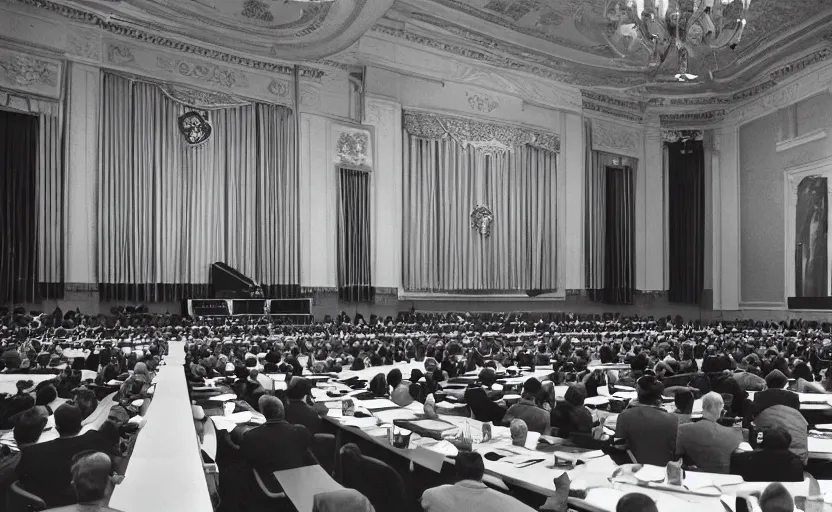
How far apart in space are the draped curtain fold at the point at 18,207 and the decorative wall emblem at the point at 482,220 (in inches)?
486

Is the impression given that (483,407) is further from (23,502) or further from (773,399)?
(23,502)

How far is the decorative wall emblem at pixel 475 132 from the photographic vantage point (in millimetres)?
22406

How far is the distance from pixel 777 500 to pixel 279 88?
1794cm

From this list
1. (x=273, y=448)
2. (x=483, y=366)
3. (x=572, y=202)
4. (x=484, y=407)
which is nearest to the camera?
(x=273, y=448)

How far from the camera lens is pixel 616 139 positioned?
26969mm

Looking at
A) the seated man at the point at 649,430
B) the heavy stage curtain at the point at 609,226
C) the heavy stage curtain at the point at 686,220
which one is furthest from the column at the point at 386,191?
the seated man at the point at 649,430

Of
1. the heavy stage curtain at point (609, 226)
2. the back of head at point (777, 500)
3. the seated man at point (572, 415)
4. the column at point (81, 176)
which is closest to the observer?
the back of head at point (777, 500)

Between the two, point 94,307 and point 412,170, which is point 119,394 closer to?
point 94,307

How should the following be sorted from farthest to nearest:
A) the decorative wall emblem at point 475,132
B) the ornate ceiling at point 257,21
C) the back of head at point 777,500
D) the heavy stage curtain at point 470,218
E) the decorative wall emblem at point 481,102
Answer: the decorative wall emblem at point 481,102, the heavy stage curtain at point 470,218, the decorative wall emblem at point 475,132, the ornate ceiling at point 257,21, the back of head at point 777,500

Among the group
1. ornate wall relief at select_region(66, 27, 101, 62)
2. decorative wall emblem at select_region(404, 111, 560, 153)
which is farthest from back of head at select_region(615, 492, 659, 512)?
decorative wall emblem at select_region(404, 111, 560, 153)

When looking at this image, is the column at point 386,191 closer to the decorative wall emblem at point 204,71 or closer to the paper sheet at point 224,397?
the decorative wall emblem at point 204,71

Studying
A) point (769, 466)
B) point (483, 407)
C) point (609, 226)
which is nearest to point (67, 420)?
point (483, 407)

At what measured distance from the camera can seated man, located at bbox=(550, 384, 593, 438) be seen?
6.36 meters

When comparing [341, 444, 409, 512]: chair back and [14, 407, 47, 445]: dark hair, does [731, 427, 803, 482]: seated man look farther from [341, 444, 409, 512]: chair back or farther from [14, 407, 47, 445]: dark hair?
[14, 407, 47, 445]: dark hair
